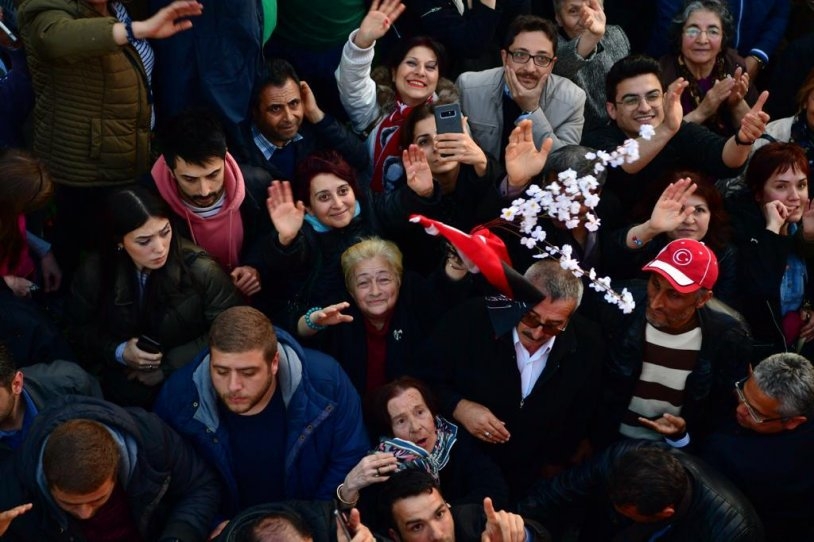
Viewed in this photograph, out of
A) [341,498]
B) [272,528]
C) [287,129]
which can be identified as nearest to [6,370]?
[272,528]

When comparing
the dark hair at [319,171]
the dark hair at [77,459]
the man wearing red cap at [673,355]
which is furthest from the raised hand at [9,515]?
the man wearing red cap at [673,355]

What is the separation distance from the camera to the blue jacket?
412 centimetres

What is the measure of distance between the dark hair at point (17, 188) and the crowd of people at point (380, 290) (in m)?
0.01

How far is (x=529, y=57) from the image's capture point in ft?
16.9

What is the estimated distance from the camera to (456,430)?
173 inches

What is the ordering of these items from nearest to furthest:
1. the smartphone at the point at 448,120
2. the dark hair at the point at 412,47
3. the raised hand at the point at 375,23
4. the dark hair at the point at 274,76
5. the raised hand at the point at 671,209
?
the raised hand at the point at 671,209
the smartphone at the point at 448,120
the dark hair at the point at 274,76
the raised hand at the point at 375,23
the dark hair at the point at 412,47

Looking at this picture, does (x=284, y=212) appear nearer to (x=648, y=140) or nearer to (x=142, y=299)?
(x=142, y=299)

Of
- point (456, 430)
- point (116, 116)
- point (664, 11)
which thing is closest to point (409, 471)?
point (456, 430)

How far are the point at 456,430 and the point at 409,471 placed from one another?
1.39 ft

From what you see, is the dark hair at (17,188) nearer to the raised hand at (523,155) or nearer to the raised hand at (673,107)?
the raised hand at (523,155)

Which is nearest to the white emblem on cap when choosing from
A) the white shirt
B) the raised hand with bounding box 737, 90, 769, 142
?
the white shirt

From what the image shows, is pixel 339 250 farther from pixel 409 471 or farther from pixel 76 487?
pixel 76 487

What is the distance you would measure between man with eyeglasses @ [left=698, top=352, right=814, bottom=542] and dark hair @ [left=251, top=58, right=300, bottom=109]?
250 centimetres

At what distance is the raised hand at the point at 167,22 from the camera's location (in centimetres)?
433
